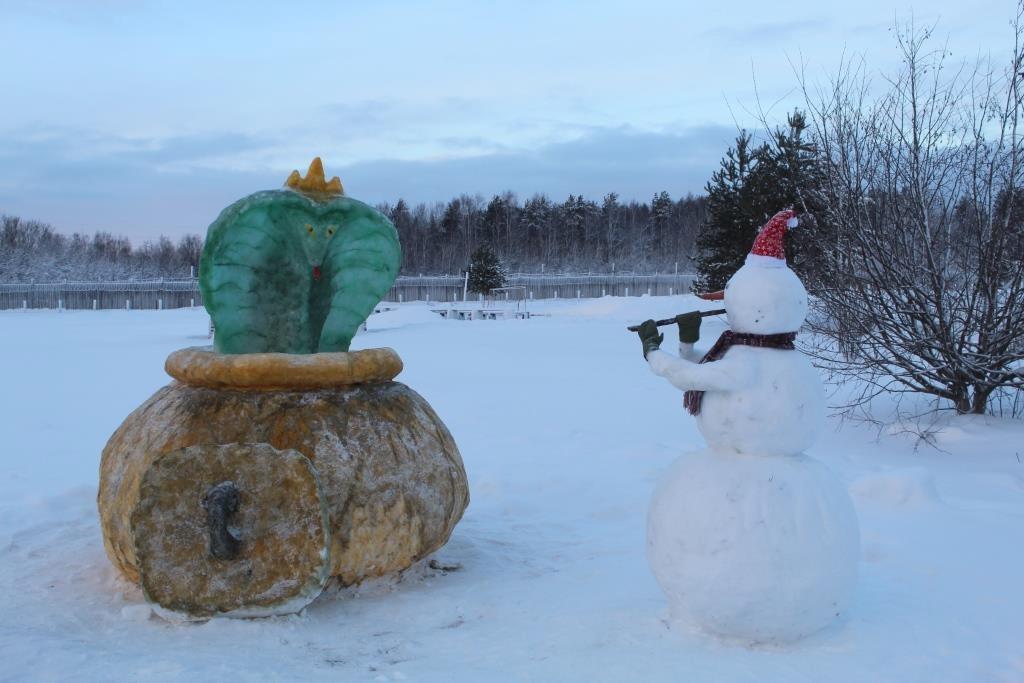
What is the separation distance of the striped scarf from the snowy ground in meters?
0.96

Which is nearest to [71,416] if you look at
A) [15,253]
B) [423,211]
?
[15,253]

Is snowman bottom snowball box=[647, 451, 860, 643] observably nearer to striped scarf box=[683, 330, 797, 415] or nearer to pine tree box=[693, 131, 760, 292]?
striped scarf box=[683, 330, 797, 415]

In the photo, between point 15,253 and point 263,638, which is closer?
point 263,638

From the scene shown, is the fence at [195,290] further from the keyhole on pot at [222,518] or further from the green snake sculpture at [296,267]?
the keyhole on pot at [222,518]

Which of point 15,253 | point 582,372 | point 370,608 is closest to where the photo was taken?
point 370,608

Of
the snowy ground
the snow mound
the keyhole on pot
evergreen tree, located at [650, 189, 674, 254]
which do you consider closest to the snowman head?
the snowy ground

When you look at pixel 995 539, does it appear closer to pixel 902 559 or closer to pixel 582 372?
Result: pixel 902 559

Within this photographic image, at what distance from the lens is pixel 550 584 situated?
459 cm

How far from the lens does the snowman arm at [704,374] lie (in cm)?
363

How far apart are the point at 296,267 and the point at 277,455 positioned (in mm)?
1381

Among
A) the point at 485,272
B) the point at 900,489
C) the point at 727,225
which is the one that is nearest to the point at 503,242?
the point at 485,272

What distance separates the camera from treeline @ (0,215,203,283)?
47.9m

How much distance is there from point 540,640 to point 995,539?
298cm

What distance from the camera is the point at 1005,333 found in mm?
8547
